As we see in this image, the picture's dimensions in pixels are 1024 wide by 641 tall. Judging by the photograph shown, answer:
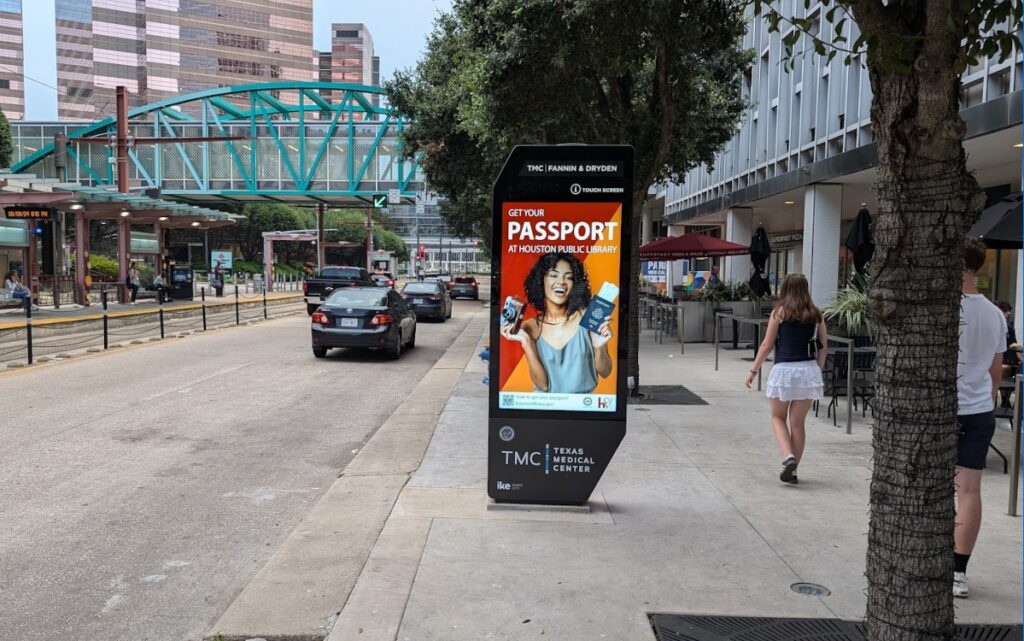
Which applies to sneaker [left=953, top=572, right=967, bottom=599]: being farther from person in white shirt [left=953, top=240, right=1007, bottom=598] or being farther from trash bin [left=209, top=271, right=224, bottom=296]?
trash bin [left=209, top=271, right=224, bottom=296]

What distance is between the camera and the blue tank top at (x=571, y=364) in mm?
5629

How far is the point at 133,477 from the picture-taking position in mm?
7070

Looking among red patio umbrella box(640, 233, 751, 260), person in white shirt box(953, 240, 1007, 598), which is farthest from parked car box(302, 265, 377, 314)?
person in white shirt box(953, 240, 1007, 598)

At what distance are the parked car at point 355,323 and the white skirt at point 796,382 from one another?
33.8ft

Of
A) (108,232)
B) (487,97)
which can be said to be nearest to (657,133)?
(487,97)

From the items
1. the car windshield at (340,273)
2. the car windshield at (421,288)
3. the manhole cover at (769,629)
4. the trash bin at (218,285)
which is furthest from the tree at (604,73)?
the trash bin at (218,285)

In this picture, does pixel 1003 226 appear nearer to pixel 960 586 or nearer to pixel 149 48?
pixel 960 586

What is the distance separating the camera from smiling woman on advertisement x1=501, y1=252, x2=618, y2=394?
5562 millimetres

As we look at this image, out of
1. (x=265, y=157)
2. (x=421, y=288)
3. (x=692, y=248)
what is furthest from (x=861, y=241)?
(x=265, y=157)

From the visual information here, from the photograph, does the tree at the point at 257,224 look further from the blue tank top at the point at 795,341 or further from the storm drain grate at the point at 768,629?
the storm drain grate at the point at 768,629

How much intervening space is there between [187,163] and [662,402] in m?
46.1

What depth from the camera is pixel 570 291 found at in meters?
5.57

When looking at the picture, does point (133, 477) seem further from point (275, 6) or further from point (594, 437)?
point (275, 6)

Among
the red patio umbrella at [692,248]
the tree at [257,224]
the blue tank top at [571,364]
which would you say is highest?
the tree at [257,224]
